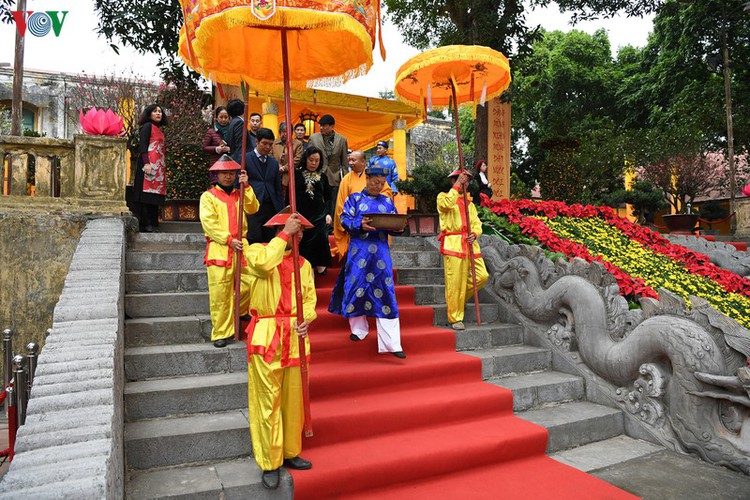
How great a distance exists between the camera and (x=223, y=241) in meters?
4.59

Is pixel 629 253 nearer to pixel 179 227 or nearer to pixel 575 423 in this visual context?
pixel 575 423

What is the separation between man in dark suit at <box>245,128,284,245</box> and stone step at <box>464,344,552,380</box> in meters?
2.33

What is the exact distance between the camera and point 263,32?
14.1 feet

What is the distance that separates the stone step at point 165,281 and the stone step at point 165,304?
0.13 meters

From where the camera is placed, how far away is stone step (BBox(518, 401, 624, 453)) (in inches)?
171

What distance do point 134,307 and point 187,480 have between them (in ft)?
6.52

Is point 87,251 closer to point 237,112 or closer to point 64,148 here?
point 64,148

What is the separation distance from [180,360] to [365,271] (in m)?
1.64

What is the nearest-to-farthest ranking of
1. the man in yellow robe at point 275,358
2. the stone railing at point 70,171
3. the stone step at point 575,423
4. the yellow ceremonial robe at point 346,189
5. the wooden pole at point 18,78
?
the man in yellow robe at point 275,358
the stone step at point 575,423
the stone railing at point 70,171
the yellow ceremonial robe at point 346,189
the wooden pole at point 18,78

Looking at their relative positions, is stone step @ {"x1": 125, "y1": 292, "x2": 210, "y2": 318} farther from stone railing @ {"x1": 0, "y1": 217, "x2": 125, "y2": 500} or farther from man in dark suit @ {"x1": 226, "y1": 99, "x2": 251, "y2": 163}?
man in dark suit @ {"x1": 226, "y1": 99, "x2": 251, "y2": 163}

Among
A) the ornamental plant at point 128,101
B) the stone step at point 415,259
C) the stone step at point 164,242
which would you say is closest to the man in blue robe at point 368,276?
the stone step at point 415,259

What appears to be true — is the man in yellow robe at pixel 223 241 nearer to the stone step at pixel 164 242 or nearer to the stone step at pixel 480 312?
the stone step at pixel 164 242

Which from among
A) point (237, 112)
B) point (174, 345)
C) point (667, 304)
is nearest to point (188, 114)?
point (237, 112)

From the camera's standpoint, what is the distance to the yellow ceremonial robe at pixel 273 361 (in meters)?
3.14
